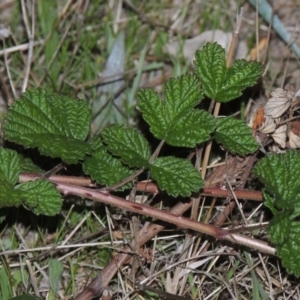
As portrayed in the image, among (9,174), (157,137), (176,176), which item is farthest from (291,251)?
(9,174)

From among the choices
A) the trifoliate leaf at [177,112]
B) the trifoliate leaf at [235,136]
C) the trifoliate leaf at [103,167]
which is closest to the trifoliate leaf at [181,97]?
the trifoliate leaf at [177,112]

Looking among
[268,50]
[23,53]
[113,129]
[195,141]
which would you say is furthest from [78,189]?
[268,50]

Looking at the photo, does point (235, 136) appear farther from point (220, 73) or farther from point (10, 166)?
point (10, 166)

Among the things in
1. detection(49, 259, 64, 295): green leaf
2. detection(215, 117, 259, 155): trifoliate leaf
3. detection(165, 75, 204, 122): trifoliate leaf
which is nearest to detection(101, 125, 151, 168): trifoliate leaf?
detection(165, 75, 204, 122): trifoliate leaf

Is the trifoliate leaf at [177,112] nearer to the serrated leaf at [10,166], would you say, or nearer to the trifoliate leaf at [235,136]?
the trifoliate leaf at [235,136]

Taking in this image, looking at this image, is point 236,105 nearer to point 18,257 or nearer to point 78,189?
point 78,189

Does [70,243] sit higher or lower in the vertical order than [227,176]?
lower

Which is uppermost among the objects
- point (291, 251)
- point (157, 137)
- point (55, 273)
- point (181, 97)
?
point (181, 97)

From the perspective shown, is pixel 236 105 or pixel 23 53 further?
pixel 23 53
